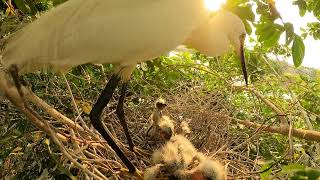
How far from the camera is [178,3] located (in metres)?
1.33

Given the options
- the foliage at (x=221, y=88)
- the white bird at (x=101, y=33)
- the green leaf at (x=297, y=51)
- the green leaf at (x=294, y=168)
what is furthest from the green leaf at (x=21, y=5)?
the green leaf at (x=294, y=168)

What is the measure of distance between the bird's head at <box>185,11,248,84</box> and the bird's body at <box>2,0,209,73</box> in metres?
0.46

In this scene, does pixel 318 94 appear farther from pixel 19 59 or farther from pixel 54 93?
pixel 19 59

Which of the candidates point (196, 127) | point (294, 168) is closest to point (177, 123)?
point (196, 127)

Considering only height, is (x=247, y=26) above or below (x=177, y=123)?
above

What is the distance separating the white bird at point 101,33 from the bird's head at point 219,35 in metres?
0.43

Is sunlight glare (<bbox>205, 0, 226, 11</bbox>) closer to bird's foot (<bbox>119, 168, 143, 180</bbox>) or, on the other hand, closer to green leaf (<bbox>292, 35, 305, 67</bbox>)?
green leaf (<bbox>292, 35, 305, 67</bbox>)

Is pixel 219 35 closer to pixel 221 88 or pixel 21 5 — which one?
pixel 221 88

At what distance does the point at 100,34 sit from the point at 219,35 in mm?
724

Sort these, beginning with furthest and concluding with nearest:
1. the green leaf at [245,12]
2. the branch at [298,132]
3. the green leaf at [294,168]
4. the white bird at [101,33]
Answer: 1. the green leaf at [245,12]
2. the branch at [298,132]
3. the white bird at [101,33]
4. the green leaf at [294,168]

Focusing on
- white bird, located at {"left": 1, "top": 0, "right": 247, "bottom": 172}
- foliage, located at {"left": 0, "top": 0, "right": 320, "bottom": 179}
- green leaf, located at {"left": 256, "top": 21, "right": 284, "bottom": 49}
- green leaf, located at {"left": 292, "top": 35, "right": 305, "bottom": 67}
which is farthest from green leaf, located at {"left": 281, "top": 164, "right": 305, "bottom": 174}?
green leaf, located at {"left": 256, "top": 21, "right": 284, "bottom": 49}

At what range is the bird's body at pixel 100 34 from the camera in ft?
4.14

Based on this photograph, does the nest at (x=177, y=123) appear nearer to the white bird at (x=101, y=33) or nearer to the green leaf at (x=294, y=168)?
the white bird at (x=101, y=33)

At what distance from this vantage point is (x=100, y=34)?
1.26 metres
